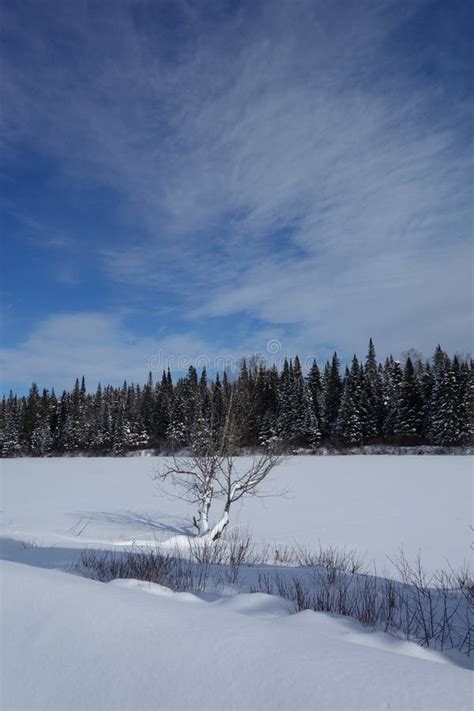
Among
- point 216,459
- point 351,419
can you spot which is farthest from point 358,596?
point 351,419

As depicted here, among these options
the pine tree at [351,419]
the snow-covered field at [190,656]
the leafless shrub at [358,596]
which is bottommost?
the leafless shrub at [358,596]

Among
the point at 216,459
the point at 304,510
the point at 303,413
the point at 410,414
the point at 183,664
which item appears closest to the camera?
the point at 183,664

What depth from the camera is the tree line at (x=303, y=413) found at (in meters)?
46.0

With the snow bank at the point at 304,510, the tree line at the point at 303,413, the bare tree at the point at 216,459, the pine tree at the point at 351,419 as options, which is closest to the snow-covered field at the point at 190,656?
the snow bank at the point at 304,510

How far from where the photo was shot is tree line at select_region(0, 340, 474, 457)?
46.0 metres

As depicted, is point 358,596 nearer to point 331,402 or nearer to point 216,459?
point 216,459

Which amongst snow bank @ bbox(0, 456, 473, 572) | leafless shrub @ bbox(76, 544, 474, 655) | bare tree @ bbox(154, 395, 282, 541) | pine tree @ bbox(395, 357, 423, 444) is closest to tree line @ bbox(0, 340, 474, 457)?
pine tree @ bbox(395, 357, 423, 444)

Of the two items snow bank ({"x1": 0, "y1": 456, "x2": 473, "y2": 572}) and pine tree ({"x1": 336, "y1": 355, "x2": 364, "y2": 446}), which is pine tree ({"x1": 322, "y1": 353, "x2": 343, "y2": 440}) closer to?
pine tree ({"x1": 336, "y1": 355, "x2": 364, "y2": 446})

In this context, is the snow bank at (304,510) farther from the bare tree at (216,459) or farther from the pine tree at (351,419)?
the pine tree at (351,419)

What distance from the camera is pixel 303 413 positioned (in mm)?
54469

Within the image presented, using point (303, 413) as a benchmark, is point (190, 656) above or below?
below

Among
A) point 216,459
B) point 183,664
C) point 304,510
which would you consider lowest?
point 304,510

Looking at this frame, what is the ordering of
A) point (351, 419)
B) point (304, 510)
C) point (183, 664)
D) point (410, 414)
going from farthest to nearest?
1. point (351, 419)
2. point (410, 414)
3. point (304, 510)
4. point (183, 664)

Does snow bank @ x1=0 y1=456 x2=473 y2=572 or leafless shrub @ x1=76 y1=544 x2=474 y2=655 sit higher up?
leafless shrub @ x1=76 y1=544 x2=474 y2=655
